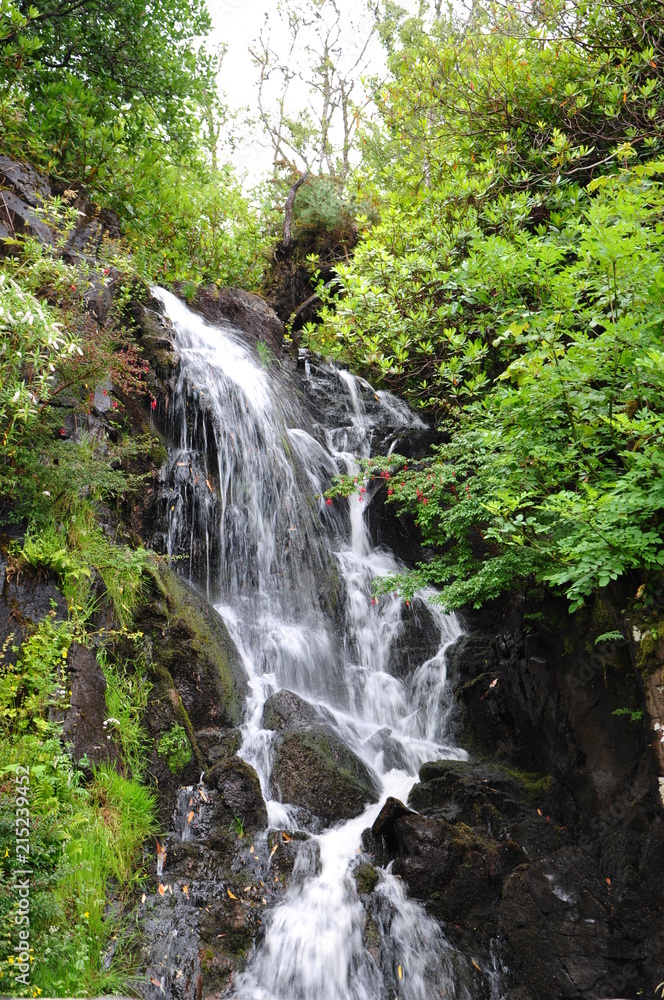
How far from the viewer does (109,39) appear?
8648 mm

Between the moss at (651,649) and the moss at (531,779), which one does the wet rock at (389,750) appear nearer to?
the moss at (531,779)

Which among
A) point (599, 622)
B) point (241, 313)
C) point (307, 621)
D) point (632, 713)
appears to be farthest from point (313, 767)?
point (241, 313)

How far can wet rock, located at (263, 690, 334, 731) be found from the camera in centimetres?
609

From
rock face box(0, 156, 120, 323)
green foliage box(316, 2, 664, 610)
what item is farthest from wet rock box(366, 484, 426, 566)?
rock face box(0, 156, 120, 323)

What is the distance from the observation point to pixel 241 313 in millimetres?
12461

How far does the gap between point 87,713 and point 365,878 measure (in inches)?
98.7

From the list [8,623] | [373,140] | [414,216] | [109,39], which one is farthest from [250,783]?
[373,140]

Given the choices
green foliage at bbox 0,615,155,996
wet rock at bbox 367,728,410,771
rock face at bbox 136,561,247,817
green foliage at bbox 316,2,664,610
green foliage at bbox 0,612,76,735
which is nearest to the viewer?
green foliage at bbox 0,615,155,996

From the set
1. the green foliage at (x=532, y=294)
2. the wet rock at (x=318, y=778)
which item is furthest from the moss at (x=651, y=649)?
the wet rock at (x=318, y=778)

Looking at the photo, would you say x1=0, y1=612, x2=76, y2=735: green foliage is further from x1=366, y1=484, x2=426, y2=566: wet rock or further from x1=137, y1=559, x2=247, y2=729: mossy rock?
x1=366, y1=484, x2=426, y2=566: wet rock

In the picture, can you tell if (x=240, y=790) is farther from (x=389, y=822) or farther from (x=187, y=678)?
(x=389, y=822)

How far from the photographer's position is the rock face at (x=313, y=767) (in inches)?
222

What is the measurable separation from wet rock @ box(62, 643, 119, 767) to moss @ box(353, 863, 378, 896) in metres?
2.09

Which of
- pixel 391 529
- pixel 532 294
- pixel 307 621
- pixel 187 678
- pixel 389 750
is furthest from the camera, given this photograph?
pixel 391 529
